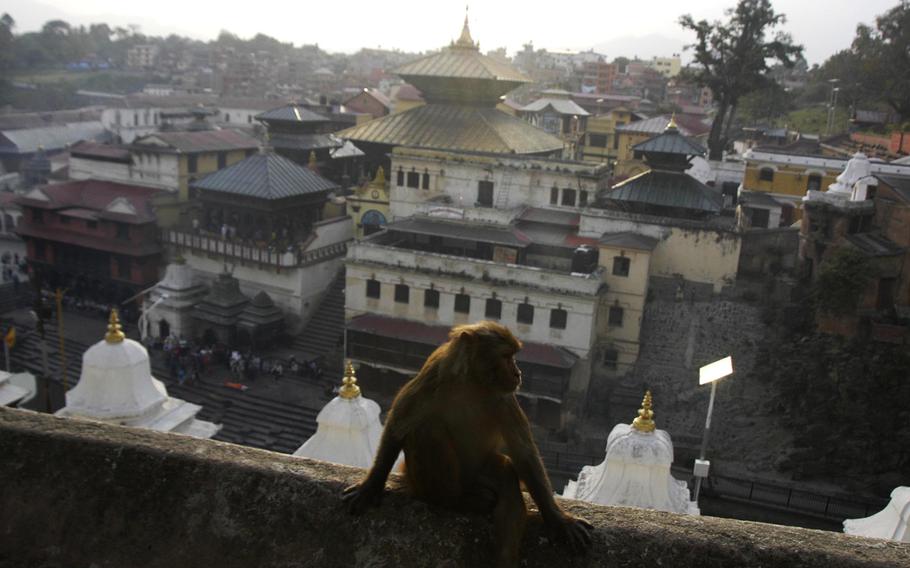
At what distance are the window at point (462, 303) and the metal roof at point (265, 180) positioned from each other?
11.3m

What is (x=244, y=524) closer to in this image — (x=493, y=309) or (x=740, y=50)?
(x=493, y=309)

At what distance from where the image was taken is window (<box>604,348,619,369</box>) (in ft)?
96.4

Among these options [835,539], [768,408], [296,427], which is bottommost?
[296,427]

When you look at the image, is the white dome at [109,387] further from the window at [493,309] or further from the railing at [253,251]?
the railing at [253,251]

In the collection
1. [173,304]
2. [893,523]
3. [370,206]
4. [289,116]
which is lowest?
[173,304]

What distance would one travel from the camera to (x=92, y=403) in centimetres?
1683

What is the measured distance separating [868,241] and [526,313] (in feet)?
44.1

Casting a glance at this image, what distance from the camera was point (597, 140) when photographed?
192 ft

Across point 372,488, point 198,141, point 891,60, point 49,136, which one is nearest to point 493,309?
point 198,141

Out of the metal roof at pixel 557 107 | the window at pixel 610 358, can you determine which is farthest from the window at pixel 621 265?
the metal roof at pixel 557 107

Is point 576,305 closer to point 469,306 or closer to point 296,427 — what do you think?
point 469,306

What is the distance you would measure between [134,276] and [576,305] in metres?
23.0

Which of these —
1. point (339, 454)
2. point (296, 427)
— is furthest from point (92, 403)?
point (296, 427)

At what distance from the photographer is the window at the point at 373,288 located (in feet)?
99.6
